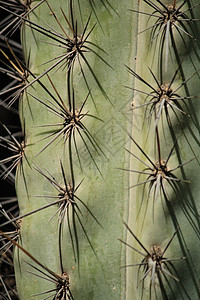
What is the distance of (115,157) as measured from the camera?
1.26 meters

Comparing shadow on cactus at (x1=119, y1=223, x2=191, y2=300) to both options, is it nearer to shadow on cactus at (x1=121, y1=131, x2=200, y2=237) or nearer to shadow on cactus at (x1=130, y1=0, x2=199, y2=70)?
shadow on cactus at (x1=121, y1=131, x2=200, y2=237)

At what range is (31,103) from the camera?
1.50 meters

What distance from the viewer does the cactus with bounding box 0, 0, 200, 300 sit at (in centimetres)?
118

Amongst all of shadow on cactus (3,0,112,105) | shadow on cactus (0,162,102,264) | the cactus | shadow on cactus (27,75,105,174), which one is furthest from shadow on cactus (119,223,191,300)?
shadow on cactus (3,0,112,105)

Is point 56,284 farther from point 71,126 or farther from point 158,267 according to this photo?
point 71,126

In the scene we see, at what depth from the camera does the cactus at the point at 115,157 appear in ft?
3.88

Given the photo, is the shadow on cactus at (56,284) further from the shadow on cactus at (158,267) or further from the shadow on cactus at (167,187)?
the shadow on cactus at (167,187)

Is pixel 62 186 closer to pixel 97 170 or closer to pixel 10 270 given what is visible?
pixel 97 170

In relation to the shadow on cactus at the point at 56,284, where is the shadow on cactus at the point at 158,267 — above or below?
below

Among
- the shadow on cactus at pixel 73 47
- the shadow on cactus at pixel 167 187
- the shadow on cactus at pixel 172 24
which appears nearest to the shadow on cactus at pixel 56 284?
the shadow on cactus at pixel 167 187

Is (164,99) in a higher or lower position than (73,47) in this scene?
lower

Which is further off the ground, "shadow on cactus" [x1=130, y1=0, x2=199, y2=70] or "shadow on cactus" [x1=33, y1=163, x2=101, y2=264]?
"shadow on cactus" [x1=130, y1=0, x2=199, y2=70]

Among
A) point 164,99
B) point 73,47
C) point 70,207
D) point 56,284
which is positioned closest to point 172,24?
point 164,99

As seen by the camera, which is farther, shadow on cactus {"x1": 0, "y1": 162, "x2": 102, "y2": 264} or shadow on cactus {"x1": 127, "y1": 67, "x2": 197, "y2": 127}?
shadow on cactus {"x1": 0, "y1": 162, "x2": 102, "y2": 264}
